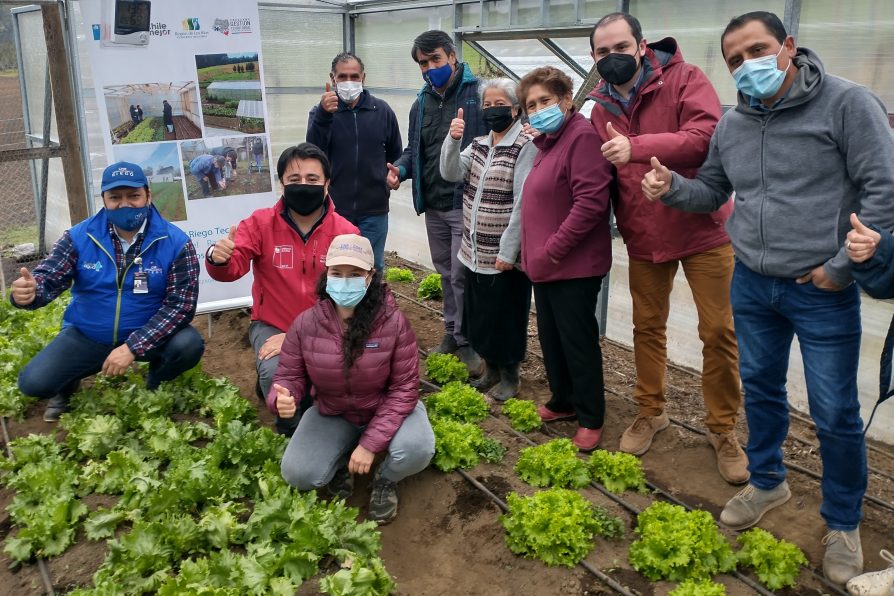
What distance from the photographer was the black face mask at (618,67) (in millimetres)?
3932

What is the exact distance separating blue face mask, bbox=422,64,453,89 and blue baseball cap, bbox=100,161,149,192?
208 centimetres

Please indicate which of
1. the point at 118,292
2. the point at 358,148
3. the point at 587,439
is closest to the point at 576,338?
the point at 587,439

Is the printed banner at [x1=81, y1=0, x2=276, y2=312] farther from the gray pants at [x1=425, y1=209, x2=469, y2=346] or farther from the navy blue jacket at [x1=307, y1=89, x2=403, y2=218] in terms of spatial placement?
the gray pants at [x1=425, y1=209, x2=469, y2=346]

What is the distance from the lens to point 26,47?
343 inches

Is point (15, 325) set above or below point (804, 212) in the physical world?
below

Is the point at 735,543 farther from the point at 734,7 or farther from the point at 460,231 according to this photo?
the point at 734,7

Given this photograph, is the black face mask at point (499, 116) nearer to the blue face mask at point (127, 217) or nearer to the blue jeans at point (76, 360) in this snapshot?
the blue face mask at point (127, 217)

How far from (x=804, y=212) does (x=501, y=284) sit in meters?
2.16

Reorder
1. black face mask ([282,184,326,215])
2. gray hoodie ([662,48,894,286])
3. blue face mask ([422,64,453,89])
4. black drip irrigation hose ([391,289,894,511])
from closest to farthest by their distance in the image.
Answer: gray hoodie ([662,48,894,286])
black drip irrigation hose ([391,289,894,511])
black face mask ([282,184,326,215])
blue face mask ([422,64,453,89])

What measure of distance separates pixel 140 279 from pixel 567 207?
2.85 metres

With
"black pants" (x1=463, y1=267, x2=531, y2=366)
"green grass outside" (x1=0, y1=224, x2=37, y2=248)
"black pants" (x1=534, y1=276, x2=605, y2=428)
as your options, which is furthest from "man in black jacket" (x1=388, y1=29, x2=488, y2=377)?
"green grass outside" (x1=0, y1=224, x2=37, y2=248)

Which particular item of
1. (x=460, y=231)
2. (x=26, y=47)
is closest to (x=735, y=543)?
(x=460, y=231)

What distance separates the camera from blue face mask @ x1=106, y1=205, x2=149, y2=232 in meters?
4.97

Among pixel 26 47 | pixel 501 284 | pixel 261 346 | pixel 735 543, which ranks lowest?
pixel 735 543
